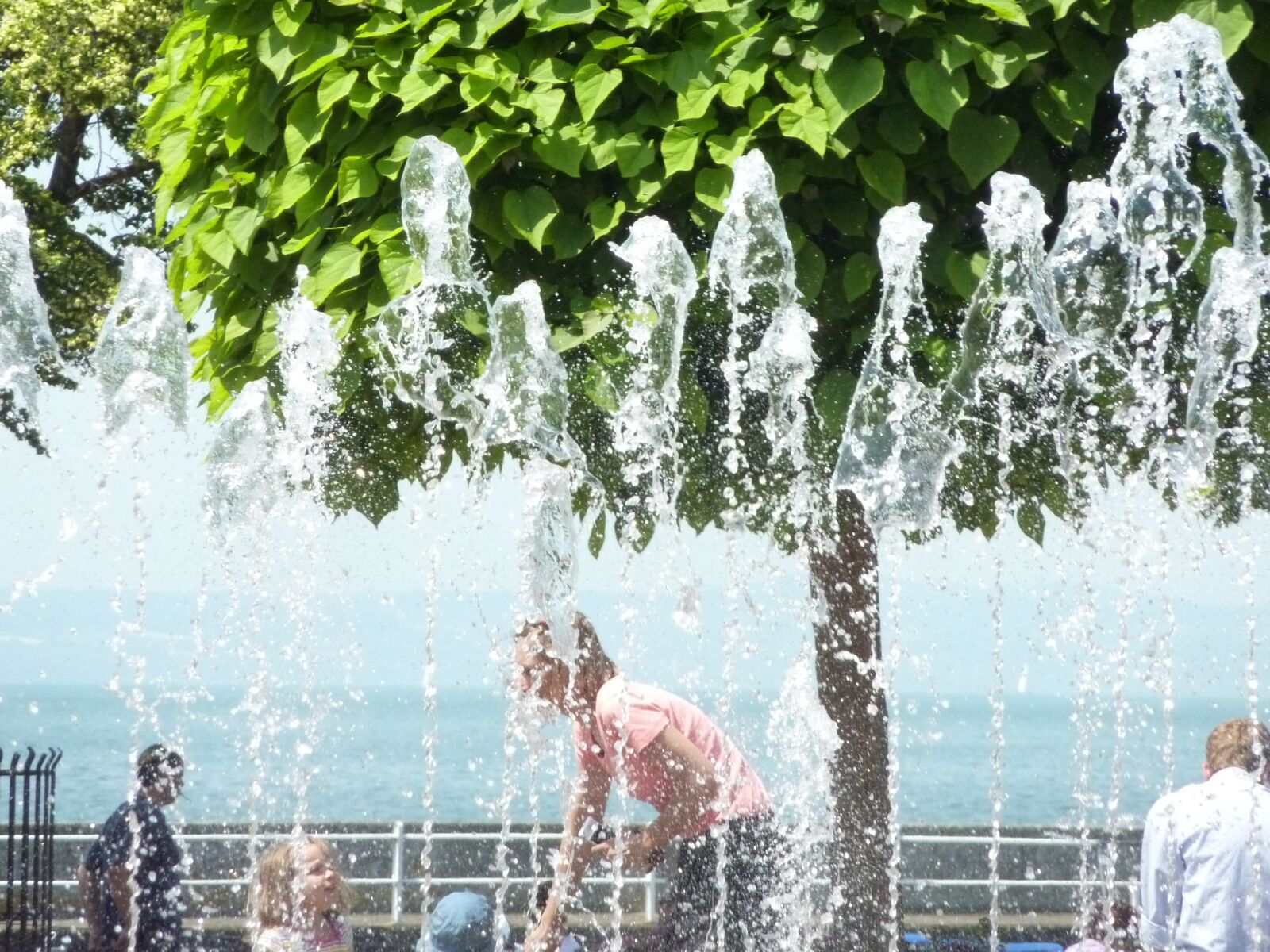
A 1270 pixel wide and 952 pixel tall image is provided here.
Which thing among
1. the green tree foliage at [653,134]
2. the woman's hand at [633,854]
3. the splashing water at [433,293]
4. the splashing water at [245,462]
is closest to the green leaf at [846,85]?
the green tree foliage at [653,134]

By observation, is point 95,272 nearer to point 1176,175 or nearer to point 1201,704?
point 1176,175

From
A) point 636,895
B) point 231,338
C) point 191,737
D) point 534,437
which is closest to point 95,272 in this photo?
point 636,895

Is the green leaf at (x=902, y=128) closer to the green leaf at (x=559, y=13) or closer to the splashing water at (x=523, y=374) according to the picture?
the green leaf at (x=559, y=13)

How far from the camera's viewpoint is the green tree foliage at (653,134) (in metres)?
4.48

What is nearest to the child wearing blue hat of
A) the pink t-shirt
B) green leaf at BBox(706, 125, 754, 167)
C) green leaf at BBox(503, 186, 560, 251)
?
the pink t-shirt

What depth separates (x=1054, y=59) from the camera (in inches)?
180

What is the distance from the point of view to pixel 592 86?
4578 millimetres

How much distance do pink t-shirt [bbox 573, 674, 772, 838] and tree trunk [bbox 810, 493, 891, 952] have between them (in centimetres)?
66

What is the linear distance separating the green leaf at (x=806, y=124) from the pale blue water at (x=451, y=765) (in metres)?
2.18

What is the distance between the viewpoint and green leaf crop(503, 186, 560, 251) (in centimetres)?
466

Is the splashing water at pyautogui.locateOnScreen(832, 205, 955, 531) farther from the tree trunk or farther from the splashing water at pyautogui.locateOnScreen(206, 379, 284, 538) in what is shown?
the splashing water at pyautogui.locateOnScreen(206, 379, 284, 538)

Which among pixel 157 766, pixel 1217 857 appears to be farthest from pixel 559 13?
pixel 157 766

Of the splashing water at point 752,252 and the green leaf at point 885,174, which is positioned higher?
the green leaf at point 885,174

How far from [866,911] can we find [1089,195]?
255cm
